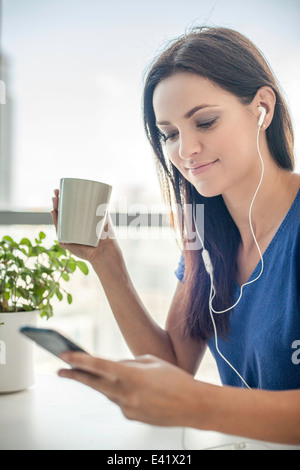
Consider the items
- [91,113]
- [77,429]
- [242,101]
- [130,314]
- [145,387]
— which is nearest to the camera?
[145,387]

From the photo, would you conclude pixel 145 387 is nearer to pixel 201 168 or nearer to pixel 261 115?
pixel 201 168

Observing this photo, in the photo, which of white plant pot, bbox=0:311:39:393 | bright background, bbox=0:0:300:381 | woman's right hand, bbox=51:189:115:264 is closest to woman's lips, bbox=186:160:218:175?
woman's right hand, bbox=51:189:115:264

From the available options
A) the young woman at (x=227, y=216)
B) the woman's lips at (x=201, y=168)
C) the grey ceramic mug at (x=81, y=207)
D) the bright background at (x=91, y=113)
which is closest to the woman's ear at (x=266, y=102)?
the young woman at (x=227, y=216)

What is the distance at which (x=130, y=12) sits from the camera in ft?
5.82

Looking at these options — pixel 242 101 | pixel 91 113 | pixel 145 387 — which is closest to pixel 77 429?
pixel 145 387

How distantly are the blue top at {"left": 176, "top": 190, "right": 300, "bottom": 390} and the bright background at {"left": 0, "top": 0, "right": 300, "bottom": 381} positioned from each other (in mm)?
712

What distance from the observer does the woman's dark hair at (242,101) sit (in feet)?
2.93

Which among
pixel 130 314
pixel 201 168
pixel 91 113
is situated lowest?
pixel 130 314

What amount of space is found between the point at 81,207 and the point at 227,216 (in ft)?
1.30

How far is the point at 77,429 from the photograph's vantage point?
784 mm

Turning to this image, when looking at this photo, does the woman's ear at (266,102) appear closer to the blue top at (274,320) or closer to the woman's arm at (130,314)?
the blue top at (274,320)

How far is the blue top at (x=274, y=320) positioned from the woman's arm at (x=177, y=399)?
0.96 feet

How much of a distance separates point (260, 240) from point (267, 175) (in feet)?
0.48
